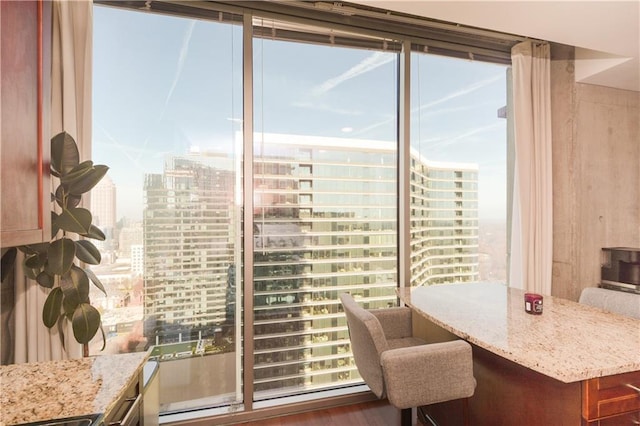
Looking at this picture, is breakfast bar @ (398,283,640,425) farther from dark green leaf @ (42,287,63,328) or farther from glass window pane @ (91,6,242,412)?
dark green leaf @ (42,287,63,328)

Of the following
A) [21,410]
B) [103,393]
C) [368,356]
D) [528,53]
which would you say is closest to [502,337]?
[368,356]

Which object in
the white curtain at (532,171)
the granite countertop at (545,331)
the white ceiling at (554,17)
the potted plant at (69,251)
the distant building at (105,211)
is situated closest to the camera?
the granite countertop at (545,331)

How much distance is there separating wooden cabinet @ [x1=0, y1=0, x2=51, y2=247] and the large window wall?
1.12 metres

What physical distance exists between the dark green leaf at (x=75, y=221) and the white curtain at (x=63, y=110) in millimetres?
541

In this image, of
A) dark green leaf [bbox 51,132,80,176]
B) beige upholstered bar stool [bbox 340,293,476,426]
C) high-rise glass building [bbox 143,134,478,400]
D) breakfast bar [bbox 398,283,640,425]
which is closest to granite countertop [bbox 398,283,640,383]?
breakfast bar [bbox 398,283,640,425]

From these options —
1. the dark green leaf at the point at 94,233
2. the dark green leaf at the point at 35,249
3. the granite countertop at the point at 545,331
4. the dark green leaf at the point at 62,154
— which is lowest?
the granite countertop at the point at 545,331

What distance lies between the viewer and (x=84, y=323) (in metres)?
1.63

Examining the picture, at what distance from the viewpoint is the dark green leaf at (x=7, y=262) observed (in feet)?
5.52

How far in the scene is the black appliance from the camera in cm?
286

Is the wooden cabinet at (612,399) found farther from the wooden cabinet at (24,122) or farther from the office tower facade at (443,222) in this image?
the wooden cabinet at (24,122)

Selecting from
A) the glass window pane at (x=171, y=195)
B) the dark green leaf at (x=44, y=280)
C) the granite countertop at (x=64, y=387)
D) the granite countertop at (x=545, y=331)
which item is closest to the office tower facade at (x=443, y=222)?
the granite countertop at (x=545, y=331)

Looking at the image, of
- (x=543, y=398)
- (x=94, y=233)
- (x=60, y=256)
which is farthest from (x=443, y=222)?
(x=60, y=256)

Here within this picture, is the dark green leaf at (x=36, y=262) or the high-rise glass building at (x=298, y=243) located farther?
the high-rise glass building at (x=298, y=243)

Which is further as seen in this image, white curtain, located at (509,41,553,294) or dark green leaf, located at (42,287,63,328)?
white curtain, located at (509,41,553,294)
